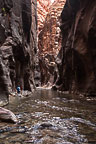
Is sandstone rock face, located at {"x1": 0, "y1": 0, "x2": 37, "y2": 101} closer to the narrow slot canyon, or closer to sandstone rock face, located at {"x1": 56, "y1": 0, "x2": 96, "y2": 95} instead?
the narrow slot canyon

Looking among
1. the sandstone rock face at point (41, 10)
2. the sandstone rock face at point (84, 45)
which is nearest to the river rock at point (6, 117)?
the sandstone rock face at point (84, 45)

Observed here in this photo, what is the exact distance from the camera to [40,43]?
8494 cm

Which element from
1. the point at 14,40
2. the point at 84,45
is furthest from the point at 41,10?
the point at 84,45

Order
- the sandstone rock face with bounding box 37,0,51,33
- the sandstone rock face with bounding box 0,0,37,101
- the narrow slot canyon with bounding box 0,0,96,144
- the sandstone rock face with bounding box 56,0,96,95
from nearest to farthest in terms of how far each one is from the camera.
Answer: the narrow slot canyon with bounding box 0,0,96,144, the sandstone rock face with bounding box 56,0,96,95, the sandstone rock face with bounding box 0,0,37,101, the sandstone rock face with bounding box 37,0,51,33

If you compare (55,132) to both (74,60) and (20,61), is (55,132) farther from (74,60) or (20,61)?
(20,61)

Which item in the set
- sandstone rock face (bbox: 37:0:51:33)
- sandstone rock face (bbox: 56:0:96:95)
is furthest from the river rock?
sandstone rock face (bbox: 37:0:51:33)

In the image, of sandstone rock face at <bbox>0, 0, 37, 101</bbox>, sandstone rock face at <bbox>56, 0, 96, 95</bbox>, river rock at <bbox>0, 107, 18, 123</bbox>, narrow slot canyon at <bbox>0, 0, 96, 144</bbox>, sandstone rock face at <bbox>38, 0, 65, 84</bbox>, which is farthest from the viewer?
sandstone rock face at <bbox>38, 0, 65, 84</bbox>

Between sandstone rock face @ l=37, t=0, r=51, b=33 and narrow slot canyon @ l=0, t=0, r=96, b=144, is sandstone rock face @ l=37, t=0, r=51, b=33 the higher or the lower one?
the higher one

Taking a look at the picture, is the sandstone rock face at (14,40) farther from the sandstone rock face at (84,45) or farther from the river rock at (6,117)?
the river rock at (6,117)

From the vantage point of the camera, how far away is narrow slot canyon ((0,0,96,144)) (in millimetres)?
5453

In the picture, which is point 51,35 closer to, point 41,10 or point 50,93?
point 41,10

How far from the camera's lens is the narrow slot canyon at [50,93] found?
5.45 m

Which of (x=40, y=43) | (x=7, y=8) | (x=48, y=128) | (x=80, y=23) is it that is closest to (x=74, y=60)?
(x=80, y=23)

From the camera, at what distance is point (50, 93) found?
86.1ft
